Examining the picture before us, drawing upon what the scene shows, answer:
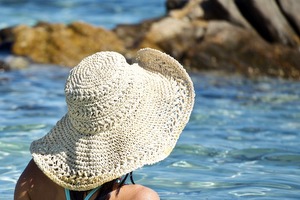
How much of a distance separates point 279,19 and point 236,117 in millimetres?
4839

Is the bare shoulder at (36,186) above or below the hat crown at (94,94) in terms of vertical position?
below

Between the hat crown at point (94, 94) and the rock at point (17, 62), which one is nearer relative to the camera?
the hat crown at point (94, 94)

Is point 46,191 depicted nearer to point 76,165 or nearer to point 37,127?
point 76,165

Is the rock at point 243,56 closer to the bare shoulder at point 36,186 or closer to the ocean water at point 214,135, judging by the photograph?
the ocean water at point 214,135

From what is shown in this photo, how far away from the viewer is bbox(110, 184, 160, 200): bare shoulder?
3.19m

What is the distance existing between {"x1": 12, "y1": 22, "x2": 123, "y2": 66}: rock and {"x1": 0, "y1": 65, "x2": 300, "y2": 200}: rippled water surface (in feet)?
3.87

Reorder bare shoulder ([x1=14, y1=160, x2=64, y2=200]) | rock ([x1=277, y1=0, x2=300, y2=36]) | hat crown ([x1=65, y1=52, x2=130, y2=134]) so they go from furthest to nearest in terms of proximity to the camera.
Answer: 1. rock ([x1=277, y1=0, x2=300, y2=36])
2. bare shoulder ([x1=14, y1=160, x2=64, y2=200])
3. hat crown ([x1=65, y1=52, x2=130, y2=134])

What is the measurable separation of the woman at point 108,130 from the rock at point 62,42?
926 centimetres

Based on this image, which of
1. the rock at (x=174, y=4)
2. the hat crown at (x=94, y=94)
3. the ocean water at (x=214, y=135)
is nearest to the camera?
the hat crown at (x=94, y=94)

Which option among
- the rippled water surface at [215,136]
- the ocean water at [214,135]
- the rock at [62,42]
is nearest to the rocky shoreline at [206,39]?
the rock at [62,42]

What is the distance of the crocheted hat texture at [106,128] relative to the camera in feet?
10.3

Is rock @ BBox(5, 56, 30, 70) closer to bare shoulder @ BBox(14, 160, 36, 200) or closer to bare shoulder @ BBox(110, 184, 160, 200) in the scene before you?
bare shoulder @ BBox(14, 160, 36, 200)

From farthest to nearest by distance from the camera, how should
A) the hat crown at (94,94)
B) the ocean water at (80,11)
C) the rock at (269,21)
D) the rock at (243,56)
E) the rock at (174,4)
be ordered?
the ocean water at (80,11) < the rock at (174,4) < the rock at (269,21) < the rock at (243,56) < the hat crown at (94,94)

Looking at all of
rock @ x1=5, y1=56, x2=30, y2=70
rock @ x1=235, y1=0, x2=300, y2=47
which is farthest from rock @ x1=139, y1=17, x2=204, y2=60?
rock @ x1=5, y1=56, x2=30, y2=70
